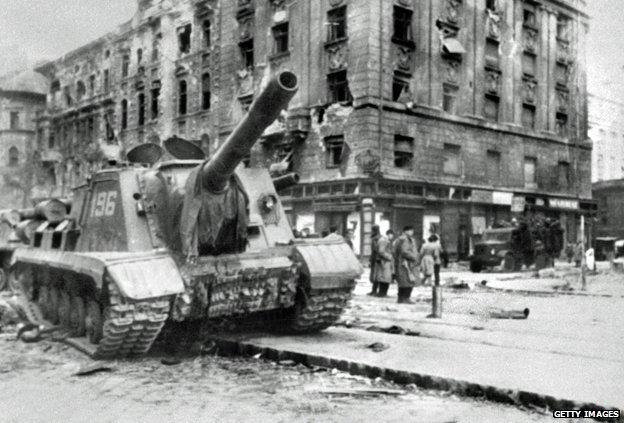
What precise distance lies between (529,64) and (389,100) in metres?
10.1

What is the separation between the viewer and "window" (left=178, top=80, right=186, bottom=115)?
113 ft

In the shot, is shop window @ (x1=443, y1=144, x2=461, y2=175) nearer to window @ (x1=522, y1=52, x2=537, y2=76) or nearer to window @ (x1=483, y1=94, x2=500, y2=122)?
window @ (x1=483, y1=94, x2=500, y2=122)

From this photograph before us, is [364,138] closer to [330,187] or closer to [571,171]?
[330,187]

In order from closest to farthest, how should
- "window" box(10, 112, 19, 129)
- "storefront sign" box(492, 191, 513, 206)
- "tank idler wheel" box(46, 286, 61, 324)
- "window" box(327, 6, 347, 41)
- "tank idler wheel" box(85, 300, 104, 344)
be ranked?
"tank idler wheel" box(85, 300, 104, 344), "tank idler wheel" box(46, 286, 61, 324), "window" box(327, 6, 347, 41), "storefront sign" box(492, 191, 513, 206), "window" box(10, 112, 19, 129)

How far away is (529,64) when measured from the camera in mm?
32125

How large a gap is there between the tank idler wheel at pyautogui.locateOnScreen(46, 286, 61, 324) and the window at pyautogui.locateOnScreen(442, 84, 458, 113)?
20.6 metres

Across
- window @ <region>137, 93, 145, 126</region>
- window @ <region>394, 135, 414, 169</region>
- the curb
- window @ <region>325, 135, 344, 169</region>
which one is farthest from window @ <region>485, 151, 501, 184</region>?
the curb

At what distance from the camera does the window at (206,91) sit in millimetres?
32656

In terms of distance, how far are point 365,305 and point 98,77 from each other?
105 ft

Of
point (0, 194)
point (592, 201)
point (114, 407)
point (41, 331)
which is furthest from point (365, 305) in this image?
point (0, 194)

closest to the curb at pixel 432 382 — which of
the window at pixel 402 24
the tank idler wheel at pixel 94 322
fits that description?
the tank idler wheel at pixel 94 322

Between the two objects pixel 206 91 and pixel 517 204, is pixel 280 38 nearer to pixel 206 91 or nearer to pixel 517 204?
pixel 206 91

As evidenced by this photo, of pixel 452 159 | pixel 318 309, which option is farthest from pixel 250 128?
pixel 452 159

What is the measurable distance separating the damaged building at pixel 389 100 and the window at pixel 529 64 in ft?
0.20
